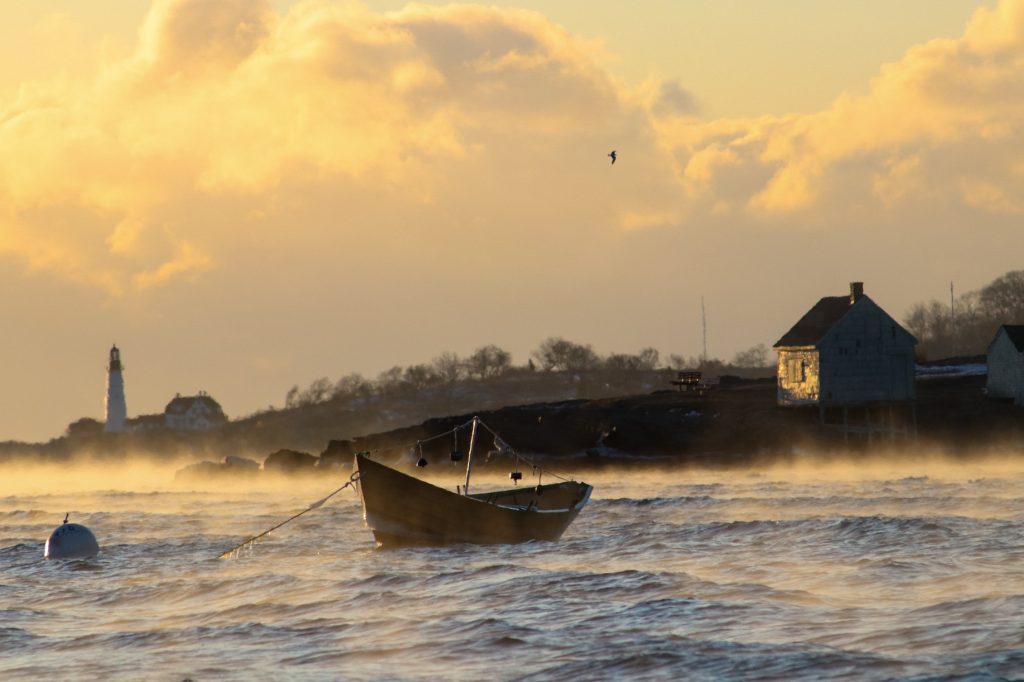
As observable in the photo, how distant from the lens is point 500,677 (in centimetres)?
2264

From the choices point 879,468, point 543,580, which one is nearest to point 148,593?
point 543,580

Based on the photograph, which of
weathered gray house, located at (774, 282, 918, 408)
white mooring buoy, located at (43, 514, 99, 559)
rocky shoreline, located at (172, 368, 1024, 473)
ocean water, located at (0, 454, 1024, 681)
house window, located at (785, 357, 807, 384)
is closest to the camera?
ocean water, located at (0, 454, 1024, 681)

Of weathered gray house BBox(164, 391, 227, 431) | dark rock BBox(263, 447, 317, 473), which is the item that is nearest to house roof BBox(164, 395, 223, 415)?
weathered gray house BBox(164, 391, 227, 431)

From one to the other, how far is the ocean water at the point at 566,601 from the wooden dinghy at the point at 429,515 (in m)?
0.92

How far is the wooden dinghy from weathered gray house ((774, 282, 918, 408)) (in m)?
47.5

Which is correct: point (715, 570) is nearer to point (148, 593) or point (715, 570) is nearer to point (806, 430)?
point (148, 593)

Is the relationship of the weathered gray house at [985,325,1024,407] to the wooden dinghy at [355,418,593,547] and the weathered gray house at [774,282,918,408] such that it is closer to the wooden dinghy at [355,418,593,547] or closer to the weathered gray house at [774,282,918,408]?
the weathered gray house at [774,282,918,408]

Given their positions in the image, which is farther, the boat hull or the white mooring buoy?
the white mooring buoy

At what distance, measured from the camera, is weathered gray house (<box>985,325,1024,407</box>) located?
88.0 metres

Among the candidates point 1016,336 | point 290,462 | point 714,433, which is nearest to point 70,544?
point 714,433

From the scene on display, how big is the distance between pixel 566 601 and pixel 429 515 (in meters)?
12.7

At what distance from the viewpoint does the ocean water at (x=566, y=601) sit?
2353 cm

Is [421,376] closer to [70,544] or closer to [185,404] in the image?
[185,404]

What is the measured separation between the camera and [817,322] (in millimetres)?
88750
